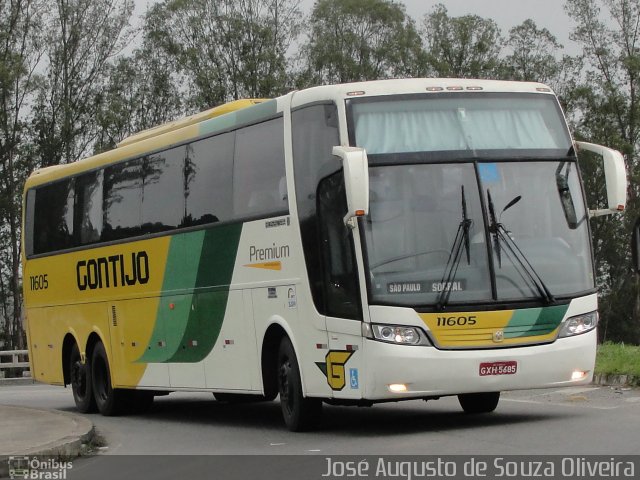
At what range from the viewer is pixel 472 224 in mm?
13500

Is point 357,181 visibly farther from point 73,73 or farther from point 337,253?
point 73,73

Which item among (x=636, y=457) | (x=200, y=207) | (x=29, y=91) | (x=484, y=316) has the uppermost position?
(x=29, y=91)

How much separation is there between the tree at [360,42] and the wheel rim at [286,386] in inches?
2349

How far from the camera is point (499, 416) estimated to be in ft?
50.3

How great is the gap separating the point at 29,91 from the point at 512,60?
2595 centimetres

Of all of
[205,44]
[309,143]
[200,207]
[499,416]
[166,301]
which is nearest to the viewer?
[309,143]

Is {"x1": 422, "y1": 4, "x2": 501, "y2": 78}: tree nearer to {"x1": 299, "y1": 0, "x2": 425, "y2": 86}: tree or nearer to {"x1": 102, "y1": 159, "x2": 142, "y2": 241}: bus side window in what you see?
{"x1": 299, "y1": 0, "x2": 425, "y2": 86}: tree

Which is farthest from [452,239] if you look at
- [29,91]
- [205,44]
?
[205,44]

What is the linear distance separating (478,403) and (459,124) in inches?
141

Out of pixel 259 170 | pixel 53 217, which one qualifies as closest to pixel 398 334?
pixel 259 170

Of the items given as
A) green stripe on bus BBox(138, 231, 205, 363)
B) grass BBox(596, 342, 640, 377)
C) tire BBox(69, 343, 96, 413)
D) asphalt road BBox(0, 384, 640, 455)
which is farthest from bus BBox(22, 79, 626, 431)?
tire BBox(69, 343, 96, 413)

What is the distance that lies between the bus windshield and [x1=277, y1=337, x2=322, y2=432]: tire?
170 centimetres

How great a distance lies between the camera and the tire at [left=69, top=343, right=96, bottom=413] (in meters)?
20.9

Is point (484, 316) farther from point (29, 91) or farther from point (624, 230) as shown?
point (624, 230)
